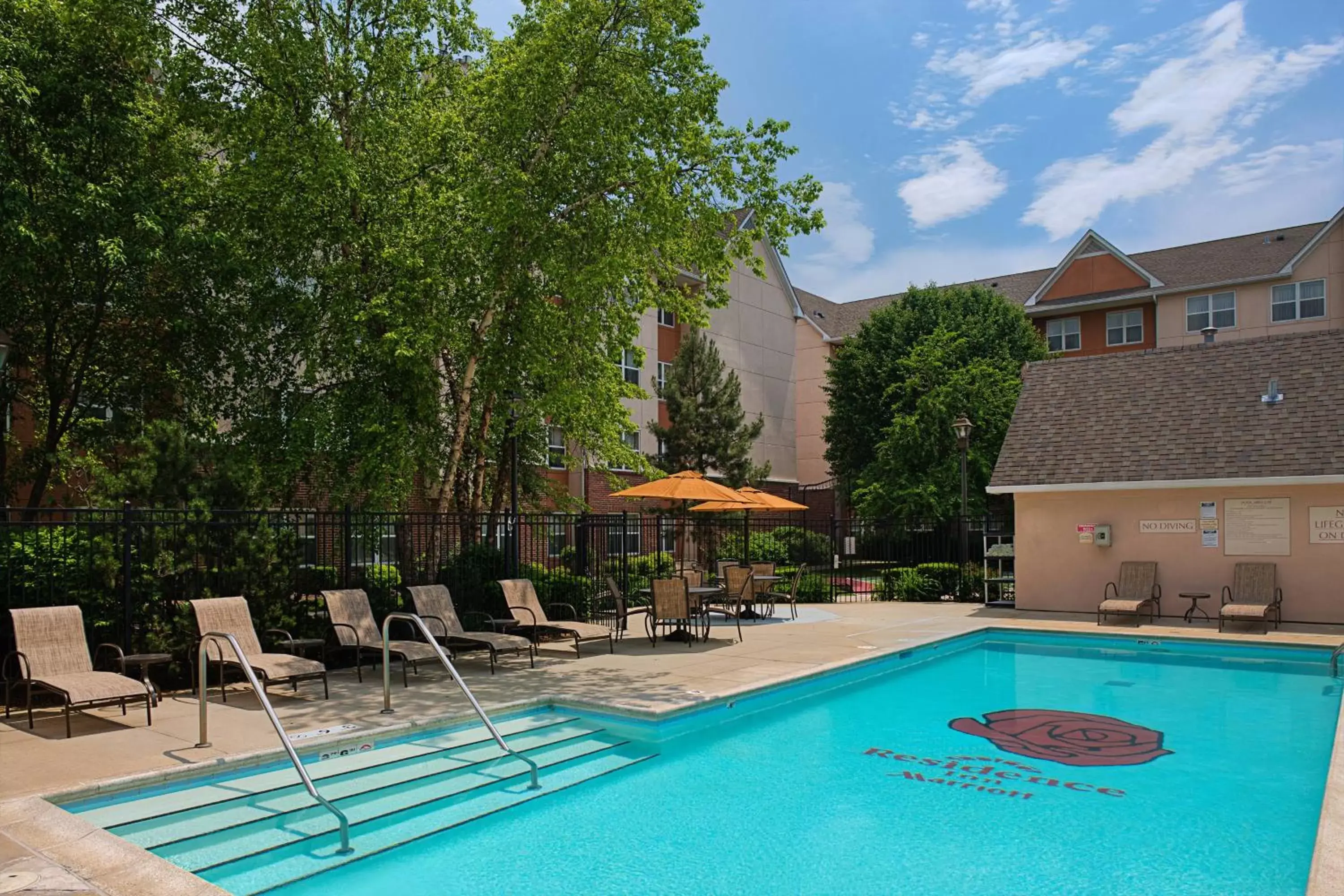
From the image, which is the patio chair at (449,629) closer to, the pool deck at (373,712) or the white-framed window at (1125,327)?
the pool deck at (373,712)

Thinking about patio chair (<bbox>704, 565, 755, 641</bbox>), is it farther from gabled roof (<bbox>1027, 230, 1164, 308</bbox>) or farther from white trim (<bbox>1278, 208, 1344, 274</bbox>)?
white trim (<bbox>1278, 208, 1344, 274</bbox>)

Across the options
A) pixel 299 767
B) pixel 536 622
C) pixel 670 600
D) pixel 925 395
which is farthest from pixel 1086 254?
pixel 299 767

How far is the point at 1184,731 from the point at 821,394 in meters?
35.1

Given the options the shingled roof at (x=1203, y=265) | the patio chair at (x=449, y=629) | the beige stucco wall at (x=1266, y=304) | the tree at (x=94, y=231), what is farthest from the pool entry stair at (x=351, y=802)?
the beige stucco wall at (x=1266, y=304)

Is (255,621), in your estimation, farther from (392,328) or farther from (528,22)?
(528,22)

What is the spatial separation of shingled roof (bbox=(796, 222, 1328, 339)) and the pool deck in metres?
24.4

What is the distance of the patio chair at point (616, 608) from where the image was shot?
1430cm

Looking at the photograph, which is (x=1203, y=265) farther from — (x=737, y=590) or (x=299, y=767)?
(x=299, y=767)

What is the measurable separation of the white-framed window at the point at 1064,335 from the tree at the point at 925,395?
408cm

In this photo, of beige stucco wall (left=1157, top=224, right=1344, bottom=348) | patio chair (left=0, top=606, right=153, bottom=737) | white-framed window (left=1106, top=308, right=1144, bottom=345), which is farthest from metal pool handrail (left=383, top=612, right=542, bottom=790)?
white-framed window (left=1106, top=308, right=1144, bottom=345)

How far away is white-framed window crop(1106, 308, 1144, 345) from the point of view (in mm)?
38688

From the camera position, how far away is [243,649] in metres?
9.75

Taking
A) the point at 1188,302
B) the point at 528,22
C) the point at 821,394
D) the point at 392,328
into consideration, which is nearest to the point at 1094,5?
the point at 528,22

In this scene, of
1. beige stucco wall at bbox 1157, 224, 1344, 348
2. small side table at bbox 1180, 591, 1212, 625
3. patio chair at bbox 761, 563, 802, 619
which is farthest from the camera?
beige stucco wall at bbox 1157, 224, 1344, 348
